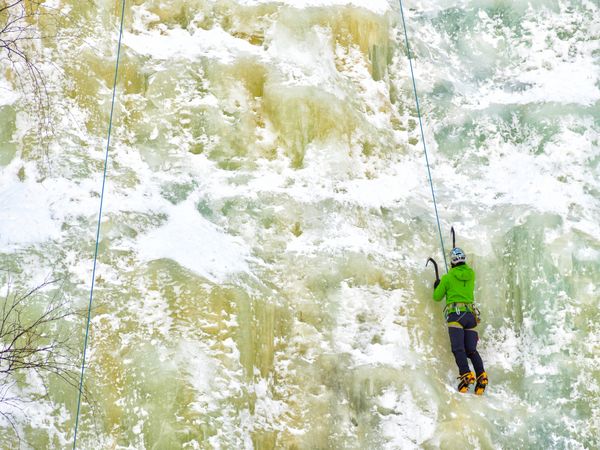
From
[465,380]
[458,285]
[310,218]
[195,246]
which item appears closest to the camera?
[465,380]

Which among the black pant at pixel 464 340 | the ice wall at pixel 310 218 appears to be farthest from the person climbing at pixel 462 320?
the ice wall at pixel 310 218

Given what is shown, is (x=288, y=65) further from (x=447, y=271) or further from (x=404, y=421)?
(x=404, y=421)

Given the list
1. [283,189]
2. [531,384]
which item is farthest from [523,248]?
[283,189]

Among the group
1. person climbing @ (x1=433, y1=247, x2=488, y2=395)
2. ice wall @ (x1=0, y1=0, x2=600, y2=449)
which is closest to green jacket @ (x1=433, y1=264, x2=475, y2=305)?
person climbing @ (x1=433, y1=247, x2=488, y2=395)

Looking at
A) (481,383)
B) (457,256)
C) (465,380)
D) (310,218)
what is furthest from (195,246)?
(481,383)

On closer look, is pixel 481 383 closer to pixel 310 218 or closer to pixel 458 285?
pixel 458 285

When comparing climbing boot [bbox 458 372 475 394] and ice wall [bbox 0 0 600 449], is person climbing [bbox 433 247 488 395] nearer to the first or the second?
climbing boot [bbox 458 372 475 394]
